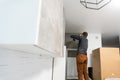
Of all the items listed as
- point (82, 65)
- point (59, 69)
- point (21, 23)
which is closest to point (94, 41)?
point (82, 65)

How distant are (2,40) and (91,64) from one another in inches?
162

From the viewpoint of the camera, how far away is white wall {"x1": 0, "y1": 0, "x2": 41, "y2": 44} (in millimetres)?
530

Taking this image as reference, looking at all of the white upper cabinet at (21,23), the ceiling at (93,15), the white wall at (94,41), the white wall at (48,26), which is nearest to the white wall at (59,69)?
the ceiling at (93,15)

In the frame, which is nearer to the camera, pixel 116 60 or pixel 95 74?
pixel 116 60

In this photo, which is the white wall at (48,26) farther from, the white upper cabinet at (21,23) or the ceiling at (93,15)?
the ceiling at (93,15)

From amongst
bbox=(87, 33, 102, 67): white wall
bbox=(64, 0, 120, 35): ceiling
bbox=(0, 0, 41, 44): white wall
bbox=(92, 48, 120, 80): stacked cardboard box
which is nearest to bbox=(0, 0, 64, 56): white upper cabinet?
bbox=(0, 0, 41, 44): white wall

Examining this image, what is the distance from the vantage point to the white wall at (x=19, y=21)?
53 cm

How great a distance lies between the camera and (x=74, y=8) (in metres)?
2.75

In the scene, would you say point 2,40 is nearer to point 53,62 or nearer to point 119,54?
point 53,62

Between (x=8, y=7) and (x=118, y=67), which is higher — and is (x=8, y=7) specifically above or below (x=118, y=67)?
above

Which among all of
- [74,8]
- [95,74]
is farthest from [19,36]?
[95,74]

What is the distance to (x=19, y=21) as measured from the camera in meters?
0.55

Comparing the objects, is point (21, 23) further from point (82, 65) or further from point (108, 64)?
point (108, 64)

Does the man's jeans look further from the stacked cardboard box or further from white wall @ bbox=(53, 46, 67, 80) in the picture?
white wall @ bbox=(53, 46, 67, 80)
